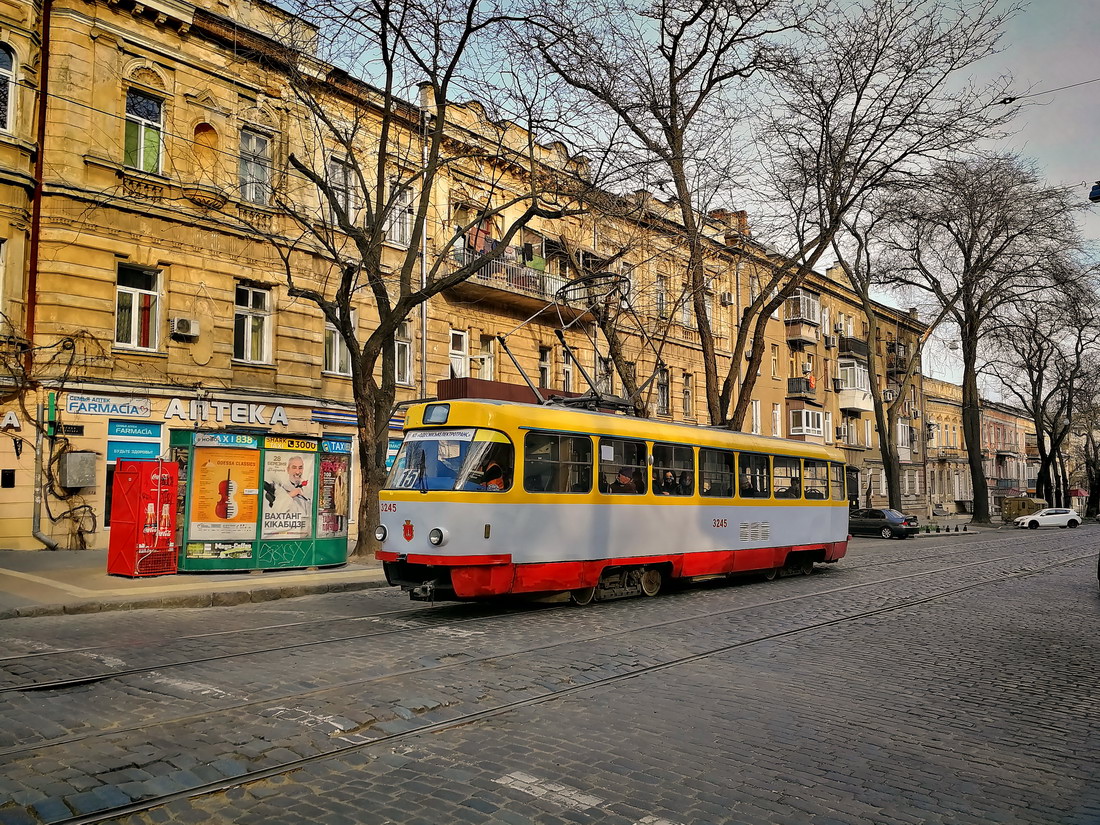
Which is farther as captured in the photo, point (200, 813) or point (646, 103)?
point (646, 103)

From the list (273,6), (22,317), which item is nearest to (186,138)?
(273,6)

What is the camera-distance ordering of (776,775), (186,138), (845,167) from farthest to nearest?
(845,167), (186,138), (776,775)

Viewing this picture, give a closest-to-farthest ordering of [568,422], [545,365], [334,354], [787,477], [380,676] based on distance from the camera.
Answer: [380,676]
[568,422]
[787,477]
[334,354]
[545,365]

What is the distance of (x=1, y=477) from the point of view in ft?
56.6

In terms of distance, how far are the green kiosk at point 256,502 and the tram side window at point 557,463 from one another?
6357mm

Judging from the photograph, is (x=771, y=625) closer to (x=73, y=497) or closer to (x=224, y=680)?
(x=224, y=680)

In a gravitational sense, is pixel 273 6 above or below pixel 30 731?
above

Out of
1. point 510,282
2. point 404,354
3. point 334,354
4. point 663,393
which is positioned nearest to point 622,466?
point 334,354

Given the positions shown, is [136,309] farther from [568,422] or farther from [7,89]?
[568,422]

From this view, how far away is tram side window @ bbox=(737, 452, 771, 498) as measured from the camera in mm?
16078

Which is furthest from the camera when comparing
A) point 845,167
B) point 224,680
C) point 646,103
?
point 845,167

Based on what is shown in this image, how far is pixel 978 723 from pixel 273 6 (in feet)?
72.5

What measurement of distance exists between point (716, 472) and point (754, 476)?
1413 millimetres

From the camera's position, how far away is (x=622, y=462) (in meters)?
13.2
